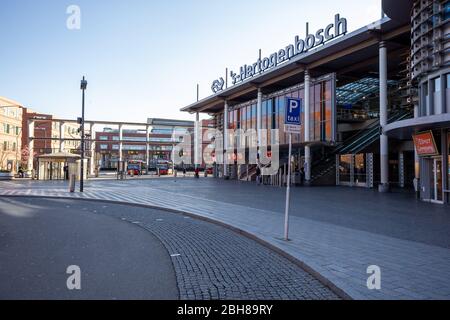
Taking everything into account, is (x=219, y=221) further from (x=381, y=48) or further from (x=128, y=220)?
(x=381, y=48)

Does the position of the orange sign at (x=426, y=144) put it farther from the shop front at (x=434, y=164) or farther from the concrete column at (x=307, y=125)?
the concrete column at (x=307, y=125)

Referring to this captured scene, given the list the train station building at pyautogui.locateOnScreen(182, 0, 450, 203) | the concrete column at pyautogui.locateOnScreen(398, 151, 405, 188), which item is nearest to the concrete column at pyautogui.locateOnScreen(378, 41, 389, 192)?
the train station building at pyautogui.locateOnScreen(182, 0, 450, 203)

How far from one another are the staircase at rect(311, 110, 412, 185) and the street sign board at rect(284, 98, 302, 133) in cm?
2420

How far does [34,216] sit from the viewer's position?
12.4 meters

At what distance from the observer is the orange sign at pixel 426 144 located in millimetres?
16688

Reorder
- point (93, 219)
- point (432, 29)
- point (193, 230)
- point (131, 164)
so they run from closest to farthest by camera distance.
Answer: point (193, 230), point (93, 219), point (432, 29), point (131, 164)

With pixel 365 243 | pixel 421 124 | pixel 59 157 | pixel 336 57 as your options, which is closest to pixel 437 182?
pixel 421 124

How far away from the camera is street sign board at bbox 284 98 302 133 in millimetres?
8398

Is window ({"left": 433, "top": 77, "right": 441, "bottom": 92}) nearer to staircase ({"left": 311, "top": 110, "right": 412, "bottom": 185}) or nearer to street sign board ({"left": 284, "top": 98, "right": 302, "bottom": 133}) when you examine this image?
street sign board ({"left": 284, "top": 98, "right": 302, "bottom": 133})

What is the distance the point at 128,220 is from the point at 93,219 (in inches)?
47.2

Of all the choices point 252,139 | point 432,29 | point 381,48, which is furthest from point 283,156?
point 432,29

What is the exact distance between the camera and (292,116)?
28.0 feet

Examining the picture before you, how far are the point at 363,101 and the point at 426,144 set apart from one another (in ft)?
88.3

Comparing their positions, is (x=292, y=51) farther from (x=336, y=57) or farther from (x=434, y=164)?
(x=434, y=164)
